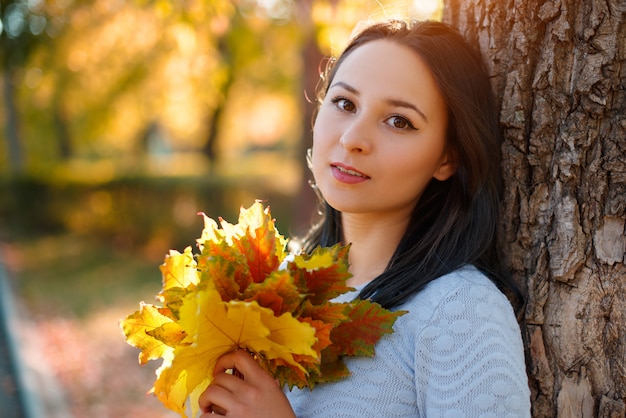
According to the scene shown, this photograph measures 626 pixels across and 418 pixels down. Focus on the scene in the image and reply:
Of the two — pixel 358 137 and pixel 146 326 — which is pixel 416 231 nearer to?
pixel 358 137

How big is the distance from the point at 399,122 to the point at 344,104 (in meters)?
0.18

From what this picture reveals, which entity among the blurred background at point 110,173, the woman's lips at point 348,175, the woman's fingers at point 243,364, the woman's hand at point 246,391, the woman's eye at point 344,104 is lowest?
the blurred background at point 110,173

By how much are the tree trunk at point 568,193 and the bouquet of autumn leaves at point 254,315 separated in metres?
0.51

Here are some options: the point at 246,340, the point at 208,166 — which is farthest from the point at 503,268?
the point at 208,166

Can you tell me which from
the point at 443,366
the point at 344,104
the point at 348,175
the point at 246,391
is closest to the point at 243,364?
the point at 246,391

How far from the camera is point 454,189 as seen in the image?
2066mm

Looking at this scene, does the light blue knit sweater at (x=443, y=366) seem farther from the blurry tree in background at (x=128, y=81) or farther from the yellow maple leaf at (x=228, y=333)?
the blurry tree in background at (x=128, y=81)

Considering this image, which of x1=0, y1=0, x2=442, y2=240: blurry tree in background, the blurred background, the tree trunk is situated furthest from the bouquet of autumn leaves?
x1=0, y1=0, x2=442, y2=240: blurry tree in background

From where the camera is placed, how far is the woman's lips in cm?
188

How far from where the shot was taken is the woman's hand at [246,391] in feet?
5.45

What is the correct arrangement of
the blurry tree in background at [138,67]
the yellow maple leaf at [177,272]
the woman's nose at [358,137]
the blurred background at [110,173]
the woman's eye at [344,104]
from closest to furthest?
the yellow maple leaf at [177,272]
the woman's nose at [358,137]
the woman's eye at [344,104]
the blurred background at [110,173]
the blurry tree in background at [138,67]

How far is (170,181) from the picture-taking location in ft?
48.7

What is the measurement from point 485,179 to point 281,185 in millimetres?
13880

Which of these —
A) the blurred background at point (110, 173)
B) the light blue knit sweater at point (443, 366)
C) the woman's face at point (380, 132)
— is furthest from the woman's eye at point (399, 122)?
the blurred background at point (110, 173)
